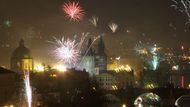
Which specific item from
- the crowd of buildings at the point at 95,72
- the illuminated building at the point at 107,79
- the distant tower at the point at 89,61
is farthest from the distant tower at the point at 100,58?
the illuminated building at the point at 107,79

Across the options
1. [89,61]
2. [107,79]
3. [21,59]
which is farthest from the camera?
[89,61]

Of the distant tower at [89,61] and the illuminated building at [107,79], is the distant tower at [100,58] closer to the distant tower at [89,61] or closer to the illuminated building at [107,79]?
the distant tower at [89,61]

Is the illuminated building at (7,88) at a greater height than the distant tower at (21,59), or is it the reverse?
the distant tower at (21,59)

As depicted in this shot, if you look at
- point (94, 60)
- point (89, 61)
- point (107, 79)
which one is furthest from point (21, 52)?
point (89, 61)

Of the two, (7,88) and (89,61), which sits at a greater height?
(89,61)

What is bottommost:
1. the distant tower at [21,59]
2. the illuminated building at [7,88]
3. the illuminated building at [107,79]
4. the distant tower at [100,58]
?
the illuminated building at [7,88]

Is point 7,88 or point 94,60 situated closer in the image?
point 7,88

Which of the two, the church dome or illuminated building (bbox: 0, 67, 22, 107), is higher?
the church dome

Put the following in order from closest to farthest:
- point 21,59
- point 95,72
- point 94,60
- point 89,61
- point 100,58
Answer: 1. point 21,59
2. point 95,72
3. point 94,60
4. point 89,61
5. point 100,58

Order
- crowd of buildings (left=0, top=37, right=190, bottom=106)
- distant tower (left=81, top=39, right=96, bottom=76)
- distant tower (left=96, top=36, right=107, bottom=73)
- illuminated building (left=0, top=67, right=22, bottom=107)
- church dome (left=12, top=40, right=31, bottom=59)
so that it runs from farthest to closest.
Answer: distant tower (left=96, top=36, right=107, bottom=73) < distant tower (left=81, top=39, right=96, bottom=76) < church dome (left=12, top=40, right=31, bottom=59) < crowd of buildings (left=0, top=37, right=190, bottom=106) < illuminated building (left=0, top=67, right=22, bottom=107)

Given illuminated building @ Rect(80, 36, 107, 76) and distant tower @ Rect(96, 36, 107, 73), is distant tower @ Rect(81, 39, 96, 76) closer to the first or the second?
illuminated building @ Rect(80, 36, 107, 76)

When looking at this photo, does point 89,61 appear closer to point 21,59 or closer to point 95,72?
point 95,72

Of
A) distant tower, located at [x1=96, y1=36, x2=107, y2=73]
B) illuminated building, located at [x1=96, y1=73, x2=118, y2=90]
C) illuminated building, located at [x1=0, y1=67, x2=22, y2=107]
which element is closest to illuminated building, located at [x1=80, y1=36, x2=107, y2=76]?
distant tower, located at [x1=96, y1=36, x2=107, y2=73]

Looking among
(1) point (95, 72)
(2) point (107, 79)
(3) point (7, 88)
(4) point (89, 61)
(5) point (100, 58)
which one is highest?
(5) point (100, 58)
